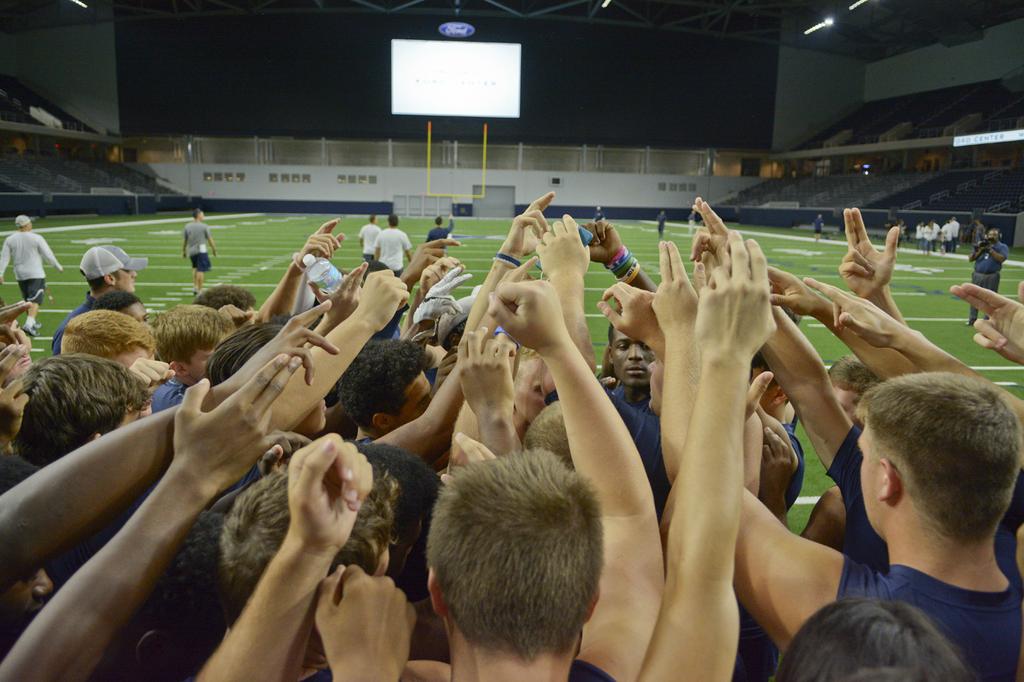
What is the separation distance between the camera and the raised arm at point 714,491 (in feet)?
4.29

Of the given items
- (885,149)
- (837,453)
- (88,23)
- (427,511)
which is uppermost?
(88,23)

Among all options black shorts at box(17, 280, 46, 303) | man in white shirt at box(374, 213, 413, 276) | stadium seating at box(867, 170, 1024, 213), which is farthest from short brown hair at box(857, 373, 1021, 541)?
stadium seating at box(867, 170, 1024, 213)

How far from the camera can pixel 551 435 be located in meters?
2.31

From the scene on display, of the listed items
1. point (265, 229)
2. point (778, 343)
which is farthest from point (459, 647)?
point (265, 229)

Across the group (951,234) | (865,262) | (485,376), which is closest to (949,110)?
(951,234)

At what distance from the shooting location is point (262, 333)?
9.45 ft

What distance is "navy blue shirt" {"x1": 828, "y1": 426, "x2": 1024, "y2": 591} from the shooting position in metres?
→ 1.91

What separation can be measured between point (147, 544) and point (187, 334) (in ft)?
7.92

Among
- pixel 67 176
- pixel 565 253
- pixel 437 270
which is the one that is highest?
pixel 67 176

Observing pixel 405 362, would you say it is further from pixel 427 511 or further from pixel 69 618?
pixel 69 618

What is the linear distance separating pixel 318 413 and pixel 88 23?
195 feet

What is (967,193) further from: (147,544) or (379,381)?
(147,544)

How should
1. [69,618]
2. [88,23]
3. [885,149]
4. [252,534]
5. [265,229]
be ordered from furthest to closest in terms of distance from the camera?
1. [88,23]
2. [885,149]
3. [265,229]
4. [252,534]
5. [69,618]

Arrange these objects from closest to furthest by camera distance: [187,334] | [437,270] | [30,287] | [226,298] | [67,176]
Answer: [187,334] → [437,270] → [226,298] → [30,287] → [67,176]
